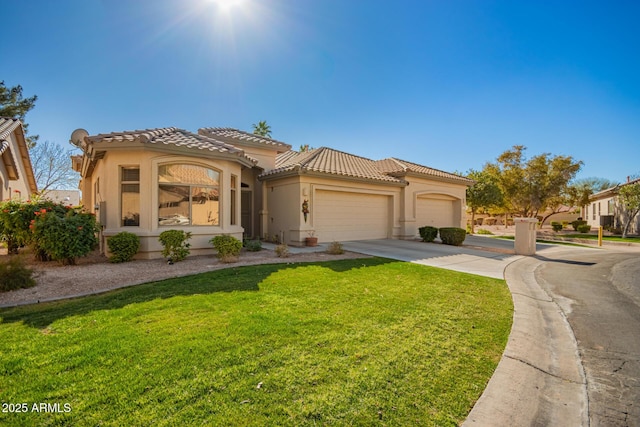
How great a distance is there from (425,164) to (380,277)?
16.1m

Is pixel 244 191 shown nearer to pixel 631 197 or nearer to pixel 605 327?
pixel 605 327

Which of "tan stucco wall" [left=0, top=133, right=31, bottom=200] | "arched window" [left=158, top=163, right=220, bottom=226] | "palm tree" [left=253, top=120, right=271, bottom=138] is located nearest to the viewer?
"arched window" [left=158, top=163, right=220, bottom=226]

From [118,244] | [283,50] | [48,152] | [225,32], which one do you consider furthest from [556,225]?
[48,152]

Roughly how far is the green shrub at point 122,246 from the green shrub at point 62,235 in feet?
1.64

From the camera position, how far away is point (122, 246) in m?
8.26

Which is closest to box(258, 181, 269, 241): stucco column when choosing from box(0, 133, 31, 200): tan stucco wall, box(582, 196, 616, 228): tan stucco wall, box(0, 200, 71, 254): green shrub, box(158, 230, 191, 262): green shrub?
box(158, 230, 191, 262): green shrub

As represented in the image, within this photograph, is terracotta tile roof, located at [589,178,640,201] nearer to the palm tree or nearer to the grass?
the grass

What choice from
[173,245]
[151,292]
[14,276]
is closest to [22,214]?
[14,276]

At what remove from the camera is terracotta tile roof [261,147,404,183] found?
42.7 feet

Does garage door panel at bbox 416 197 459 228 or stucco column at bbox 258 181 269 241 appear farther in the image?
garage door panel at bbox 416 197 459 228

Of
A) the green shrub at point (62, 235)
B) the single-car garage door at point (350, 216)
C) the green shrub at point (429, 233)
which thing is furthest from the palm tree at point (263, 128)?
the green shrub at point (62, 235)

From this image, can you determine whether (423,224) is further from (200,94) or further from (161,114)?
(161,114)

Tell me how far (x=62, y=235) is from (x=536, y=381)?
1007 centimetres

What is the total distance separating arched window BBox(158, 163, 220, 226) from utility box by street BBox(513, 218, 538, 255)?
11768mm
